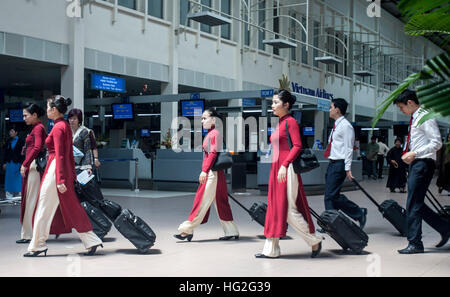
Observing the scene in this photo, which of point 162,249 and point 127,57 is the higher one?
point 127,57

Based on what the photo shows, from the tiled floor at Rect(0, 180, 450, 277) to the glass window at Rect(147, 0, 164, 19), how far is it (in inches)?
495

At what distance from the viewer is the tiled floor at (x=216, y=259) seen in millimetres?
4727

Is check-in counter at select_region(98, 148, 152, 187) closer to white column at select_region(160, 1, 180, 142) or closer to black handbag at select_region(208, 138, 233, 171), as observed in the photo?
white column at select_region(160, 1, 180, 142)

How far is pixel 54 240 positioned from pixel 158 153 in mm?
9433

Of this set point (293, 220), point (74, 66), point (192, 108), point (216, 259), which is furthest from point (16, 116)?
point (293, 220)

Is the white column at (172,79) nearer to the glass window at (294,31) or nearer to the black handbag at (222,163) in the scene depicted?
the glass window at (294,31)

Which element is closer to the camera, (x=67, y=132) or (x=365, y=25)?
(x=67, y=132)

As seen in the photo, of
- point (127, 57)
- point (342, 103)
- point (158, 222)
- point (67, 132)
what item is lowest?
point (158, 222)

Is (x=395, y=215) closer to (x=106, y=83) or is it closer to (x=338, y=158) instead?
(x=338, y=158)

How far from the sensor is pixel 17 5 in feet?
45.4
